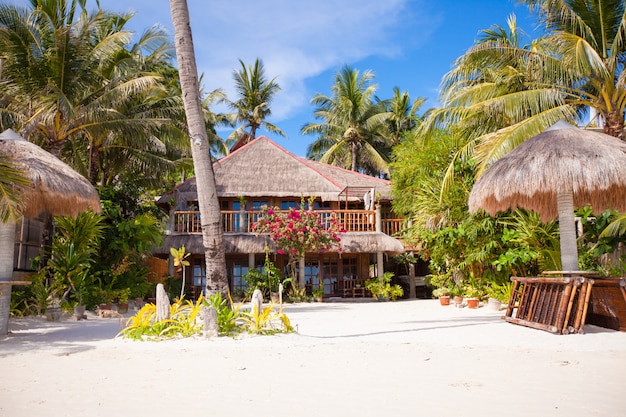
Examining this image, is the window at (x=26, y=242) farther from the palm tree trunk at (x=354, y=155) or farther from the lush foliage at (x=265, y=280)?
the palm tree trunk at (x=354, y=155)

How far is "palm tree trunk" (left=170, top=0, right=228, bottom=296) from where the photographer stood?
735 cm

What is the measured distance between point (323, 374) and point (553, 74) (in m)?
9.36

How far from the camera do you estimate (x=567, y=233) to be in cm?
766

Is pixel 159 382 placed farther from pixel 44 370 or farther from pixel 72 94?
pixel 72 94

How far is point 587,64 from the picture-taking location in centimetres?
967

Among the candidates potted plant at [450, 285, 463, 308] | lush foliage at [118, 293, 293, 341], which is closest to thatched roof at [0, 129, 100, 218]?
lush foliage at [118, 293, 293, 341]

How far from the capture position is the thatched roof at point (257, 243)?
51.0 ft

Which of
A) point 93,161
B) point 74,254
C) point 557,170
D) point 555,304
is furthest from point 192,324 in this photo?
point 93,161

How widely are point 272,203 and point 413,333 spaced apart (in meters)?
11.3

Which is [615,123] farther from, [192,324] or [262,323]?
[192,324]

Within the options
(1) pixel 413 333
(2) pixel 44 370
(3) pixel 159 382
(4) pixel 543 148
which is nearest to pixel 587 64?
(4) pixel 543 148

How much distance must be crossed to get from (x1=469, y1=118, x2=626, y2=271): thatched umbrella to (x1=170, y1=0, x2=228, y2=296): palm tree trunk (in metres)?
4.26

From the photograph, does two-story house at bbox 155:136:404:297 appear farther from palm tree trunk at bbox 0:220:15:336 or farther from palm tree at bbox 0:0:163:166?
palm tree trunk at bbox 0:220:15:336

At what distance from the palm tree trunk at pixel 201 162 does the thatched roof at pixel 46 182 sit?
220 centimetres
